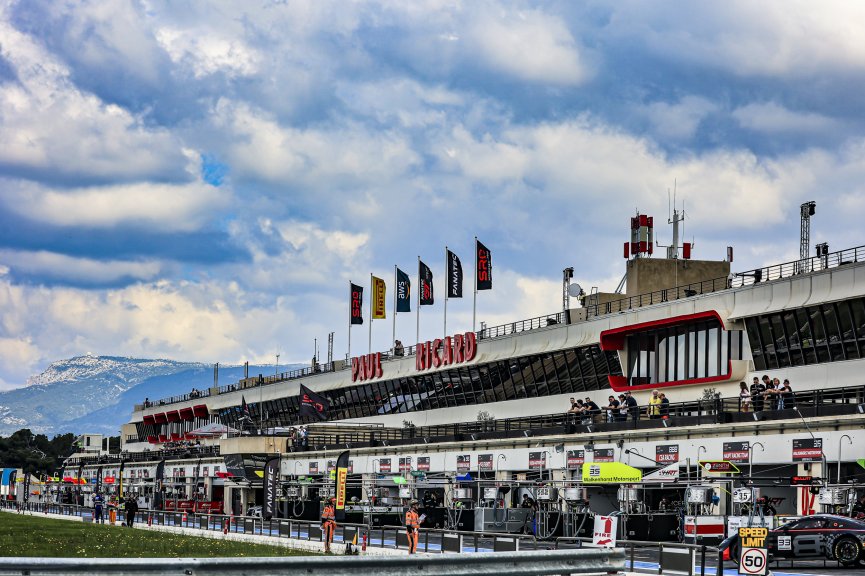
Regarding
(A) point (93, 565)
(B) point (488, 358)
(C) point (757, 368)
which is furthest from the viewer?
(B) point (488, 358)

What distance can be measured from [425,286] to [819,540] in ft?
184

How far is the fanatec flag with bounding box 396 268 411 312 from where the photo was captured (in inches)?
3588

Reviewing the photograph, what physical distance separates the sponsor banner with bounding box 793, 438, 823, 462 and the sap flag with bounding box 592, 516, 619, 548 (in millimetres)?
17200

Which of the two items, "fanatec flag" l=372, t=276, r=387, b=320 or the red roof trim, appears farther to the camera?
"fanatec flag" l=372, t=276, r=387, b=320

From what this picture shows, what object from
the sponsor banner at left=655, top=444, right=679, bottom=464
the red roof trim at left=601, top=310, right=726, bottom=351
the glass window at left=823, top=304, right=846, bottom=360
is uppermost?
the red roof trim at left=601, top=310, right=726, bottom=351

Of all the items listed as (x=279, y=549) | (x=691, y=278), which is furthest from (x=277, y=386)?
(x=279, y=549)

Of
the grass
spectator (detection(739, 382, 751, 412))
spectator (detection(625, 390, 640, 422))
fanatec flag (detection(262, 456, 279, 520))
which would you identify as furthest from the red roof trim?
the grass

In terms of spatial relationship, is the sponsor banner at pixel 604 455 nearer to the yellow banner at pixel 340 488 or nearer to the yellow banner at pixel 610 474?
the yellow banner at pixel 610 474

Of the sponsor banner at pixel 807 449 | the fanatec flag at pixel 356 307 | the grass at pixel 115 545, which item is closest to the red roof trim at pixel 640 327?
the sponsor banner at pixel 807 449

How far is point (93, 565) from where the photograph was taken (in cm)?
1039

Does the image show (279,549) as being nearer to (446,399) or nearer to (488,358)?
(488,358)

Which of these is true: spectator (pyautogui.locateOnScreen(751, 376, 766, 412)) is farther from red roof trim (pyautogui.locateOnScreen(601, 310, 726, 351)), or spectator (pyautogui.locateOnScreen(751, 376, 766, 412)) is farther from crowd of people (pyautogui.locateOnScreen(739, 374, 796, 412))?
red roof trim (pyautogui.locateOnScreen(601, 310, 726, 351))

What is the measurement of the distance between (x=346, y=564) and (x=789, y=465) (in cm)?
3490

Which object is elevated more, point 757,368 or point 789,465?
point 757,368
